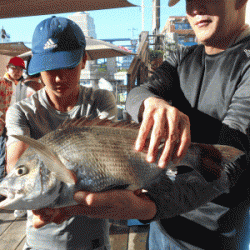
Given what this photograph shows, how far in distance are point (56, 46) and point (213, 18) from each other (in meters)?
0.88

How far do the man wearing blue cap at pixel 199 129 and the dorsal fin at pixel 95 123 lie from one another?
55mm

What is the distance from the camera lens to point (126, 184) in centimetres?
109

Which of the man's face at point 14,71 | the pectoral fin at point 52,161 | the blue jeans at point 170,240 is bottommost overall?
the blue jeans at point 170,240

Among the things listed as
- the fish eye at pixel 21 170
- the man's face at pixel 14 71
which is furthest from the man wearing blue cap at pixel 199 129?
the man's face at pixel 14 71

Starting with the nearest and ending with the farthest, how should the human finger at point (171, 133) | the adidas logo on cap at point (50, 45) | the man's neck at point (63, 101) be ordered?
the human finger at point (171, 133)
the adidas logo on cap at point (50, 45)
the man's neck at point (63, 101)

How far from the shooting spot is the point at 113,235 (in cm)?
357

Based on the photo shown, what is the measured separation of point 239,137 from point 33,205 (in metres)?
0.91

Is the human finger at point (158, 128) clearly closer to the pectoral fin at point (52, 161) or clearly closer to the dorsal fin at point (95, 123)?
Result: the dorsal fin at point (95, 123)

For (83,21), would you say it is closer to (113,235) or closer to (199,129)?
(113,235)

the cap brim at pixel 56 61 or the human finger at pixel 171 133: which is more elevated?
the cap brim at pixel 56 61

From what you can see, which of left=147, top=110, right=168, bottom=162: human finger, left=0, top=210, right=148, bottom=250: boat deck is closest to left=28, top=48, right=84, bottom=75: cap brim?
left=147, top=110, right=168, bottom=162: human finger

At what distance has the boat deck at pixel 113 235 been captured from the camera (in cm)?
331

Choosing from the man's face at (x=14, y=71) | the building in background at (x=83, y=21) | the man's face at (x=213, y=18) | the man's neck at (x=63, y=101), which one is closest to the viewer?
the man's face at (x=213, y=18)

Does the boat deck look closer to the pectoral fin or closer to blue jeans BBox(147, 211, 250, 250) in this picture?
blue jeans BBox(147, 211, 250, 250)
